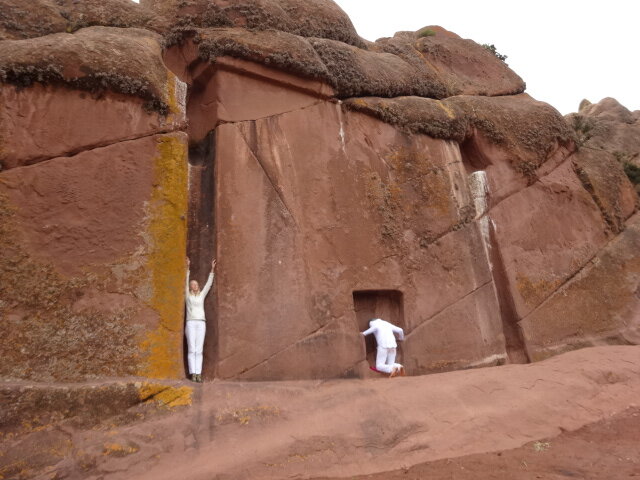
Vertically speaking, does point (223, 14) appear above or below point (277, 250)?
above

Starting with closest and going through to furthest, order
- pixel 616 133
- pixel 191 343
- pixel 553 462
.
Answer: pixel 553 462 < pixel 191 343 < pixel 616 133

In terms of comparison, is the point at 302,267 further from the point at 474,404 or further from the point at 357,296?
the point at 474,404

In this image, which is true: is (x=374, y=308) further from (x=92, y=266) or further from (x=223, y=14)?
(x=223, y=14)

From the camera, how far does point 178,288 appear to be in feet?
20.4

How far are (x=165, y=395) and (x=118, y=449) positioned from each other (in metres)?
0.74

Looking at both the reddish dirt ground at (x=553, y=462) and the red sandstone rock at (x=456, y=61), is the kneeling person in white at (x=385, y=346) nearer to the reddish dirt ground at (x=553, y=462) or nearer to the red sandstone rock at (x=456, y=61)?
the reddish dirt ground at (x=553, y=462)

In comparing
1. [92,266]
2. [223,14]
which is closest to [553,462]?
[92,266]

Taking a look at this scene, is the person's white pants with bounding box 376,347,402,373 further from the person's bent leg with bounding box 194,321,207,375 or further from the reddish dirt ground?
the person's bent leg with bounding box 194,321,207,375

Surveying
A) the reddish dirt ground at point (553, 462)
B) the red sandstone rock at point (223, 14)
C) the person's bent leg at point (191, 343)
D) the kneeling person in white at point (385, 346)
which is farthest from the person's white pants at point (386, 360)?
the red sandstone rock at point (223, 14)

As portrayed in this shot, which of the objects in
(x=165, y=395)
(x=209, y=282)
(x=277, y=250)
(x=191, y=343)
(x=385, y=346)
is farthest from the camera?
(x=385, y=346)

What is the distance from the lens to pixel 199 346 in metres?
6.41

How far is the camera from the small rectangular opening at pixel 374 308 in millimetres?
8125

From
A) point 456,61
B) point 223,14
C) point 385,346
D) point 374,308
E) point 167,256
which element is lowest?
point 385,346

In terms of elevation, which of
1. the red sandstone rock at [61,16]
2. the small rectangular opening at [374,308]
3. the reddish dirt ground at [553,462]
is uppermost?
the red sandstone rock at [61,16]
